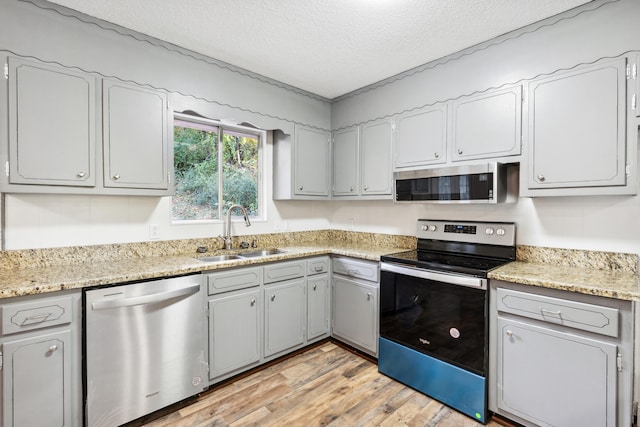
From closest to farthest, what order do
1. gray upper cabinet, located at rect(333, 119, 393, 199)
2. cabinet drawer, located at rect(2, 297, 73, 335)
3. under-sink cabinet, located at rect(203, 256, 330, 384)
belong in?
cabinet drawer, located at rect(2, 297, 73, 335)
under-sink cabinet, located at rect(203, 256, 330, 384)
gray upper cabinet, located at rect(333, 119, 393, 199)

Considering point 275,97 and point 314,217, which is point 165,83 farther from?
point 314,217

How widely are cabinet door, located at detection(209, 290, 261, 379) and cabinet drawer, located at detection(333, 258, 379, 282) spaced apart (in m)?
0.82

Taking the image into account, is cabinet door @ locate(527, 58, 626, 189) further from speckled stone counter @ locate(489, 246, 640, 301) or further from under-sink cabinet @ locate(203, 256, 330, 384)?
under-sink cabinet @ locate(203, 256, 330, 384)

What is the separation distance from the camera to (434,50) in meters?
2.41

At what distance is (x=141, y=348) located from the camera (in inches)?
73.6

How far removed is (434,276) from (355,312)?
0.91m

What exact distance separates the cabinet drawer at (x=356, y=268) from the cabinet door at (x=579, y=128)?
1.28 m

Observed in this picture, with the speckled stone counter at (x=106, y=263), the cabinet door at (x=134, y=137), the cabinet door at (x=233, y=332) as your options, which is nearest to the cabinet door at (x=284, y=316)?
the cabinet door at (x=233, y=332)

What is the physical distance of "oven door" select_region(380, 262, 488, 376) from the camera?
1.95 m

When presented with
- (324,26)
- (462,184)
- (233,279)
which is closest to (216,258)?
(233,279)

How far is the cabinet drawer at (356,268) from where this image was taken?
261cm

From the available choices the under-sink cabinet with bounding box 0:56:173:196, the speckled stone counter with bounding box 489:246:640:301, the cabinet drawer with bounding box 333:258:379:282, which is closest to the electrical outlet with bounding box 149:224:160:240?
the under-sink cabinet with bounding box 0:56:173:196

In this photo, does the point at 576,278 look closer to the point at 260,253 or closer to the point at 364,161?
the point at 364,161

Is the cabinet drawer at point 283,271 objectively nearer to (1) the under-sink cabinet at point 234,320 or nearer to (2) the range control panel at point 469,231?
(1) the under-sink cabinet at point 234,320
